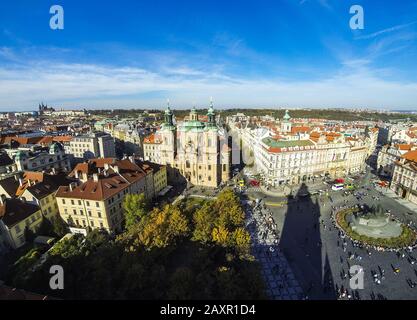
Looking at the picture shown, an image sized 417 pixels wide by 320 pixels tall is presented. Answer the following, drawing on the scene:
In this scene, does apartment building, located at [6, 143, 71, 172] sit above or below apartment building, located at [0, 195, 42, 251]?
above

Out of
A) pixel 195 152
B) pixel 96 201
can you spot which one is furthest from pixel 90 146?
pixel 96 201

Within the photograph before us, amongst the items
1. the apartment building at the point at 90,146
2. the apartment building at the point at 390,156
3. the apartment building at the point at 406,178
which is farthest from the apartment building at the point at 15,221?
the apartment building at the point at 390,156

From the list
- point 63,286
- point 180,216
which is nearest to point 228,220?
point 180,216

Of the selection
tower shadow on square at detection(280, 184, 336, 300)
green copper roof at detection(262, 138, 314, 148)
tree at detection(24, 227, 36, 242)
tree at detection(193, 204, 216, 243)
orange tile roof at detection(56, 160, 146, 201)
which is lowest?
tower shadow on square at detection(280, 184, 336, 300)

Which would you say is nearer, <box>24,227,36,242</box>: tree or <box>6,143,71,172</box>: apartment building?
<box>24,227,36,242</box>: tree

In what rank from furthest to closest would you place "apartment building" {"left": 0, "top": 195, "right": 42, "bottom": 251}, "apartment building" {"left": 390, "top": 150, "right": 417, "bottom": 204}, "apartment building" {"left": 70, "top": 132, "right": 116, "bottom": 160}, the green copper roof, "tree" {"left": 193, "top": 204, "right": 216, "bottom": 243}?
"apartment building" {"left": 70, "top": 132, "right": 116, "bottom": 160}, the green copper roof, "apartment building" {"left": 390, "top": 150, "right": 417, "bottom": 204}, "apartment building" {"left": 0, "top": 195, "right": 42, "bottom": 251}, "tree" {"left": 193, "top": 204, "right": 216, "bottom": 243}

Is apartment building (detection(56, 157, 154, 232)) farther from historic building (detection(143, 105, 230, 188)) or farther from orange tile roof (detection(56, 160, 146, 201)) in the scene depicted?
historic building (detection(143, 105, 230, 188))

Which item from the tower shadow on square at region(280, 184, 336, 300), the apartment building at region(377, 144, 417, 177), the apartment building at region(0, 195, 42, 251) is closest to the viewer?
the tower shadow on square at region(280, 184, 336, 300)

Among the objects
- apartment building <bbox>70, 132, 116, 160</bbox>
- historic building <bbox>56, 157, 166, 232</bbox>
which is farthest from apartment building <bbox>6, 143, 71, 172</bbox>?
historic building <bbox>56, 157, 166, 232</bbox>
